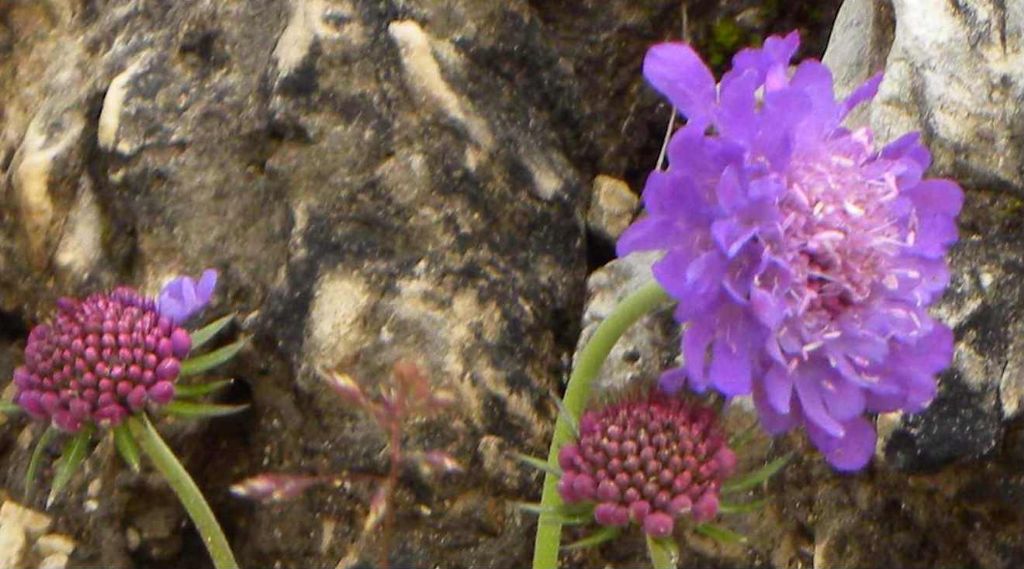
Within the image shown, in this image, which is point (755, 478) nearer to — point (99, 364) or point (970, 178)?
point (970, 178)

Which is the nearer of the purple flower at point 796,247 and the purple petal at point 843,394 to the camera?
the purple flower at point 796,247

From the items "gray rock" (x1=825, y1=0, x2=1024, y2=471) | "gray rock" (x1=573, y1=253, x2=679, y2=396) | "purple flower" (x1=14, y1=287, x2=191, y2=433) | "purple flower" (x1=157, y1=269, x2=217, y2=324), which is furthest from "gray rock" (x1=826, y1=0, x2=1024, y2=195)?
"purple flower" (x1=14, y1=287, x2=191, y2=433)

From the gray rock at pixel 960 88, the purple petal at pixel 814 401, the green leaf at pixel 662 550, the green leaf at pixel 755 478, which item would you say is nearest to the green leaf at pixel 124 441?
the green leaf at pixel 662 550

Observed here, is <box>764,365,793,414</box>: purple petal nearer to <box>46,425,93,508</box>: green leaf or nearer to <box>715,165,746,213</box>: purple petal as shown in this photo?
<box>715,165,746,213</box>: purple petal

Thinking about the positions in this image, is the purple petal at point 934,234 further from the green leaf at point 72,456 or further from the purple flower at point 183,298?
the green leaf at point 72,456

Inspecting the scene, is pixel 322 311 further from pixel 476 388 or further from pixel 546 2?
pixel 546 2

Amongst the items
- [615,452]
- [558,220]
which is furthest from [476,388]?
[615,452]

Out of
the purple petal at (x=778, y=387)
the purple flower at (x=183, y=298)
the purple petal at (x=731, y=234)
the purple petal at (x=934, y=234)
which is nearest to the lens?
the purple petal at (x=731, y=234)
